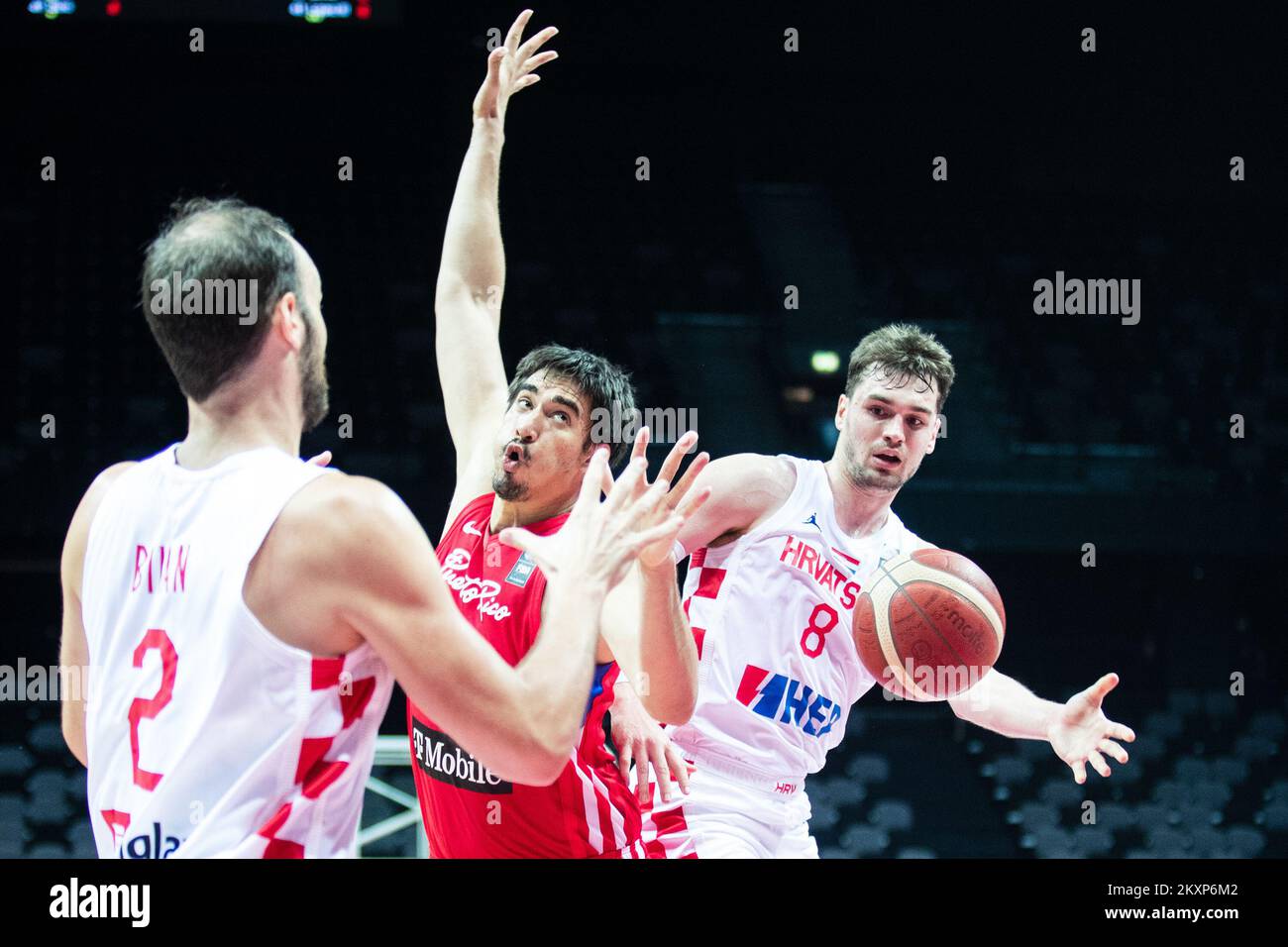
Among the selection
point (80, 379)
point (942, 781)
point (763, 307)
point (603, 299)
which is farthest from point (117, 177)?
point (942, 781)

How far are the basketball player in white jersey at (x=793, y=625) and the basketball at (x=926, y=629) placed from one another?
0.17 m

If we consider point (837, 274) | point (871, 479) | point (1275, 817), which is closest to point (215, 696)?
point (871, 479)

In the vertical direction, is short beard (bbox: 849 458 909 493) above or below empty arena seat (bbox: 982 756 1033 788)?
above

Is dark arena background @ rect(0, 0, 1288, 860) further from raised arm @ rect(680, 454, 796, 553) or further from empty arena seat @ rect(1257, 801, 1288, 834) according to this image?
raised arm @ rect(680, 454, 796, 553)

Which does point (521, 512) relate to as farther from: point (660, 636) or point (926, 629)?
point (926, 629)

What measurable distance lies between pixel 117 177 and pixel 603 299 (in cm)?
411

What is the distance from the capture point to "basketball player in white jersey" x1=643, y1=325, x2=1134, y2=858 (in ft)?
12.5

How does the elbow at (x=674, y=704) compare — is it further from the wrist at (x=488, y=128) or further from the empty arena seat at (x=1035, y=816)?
the empty arena seat at (x=1035, y=816)

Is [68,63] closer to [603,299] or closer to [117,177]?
[117,177]

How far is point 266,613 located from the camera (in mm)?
1843

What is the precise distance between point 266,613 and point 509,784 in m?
1.31

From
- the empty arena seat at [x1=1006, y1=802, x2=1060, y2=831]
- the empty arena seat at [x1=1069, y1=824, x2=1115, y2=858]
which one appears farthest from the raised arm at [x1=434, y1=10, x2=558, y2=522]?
the empty arena seat at [x1=1006, y1=802, x2=1060, y2=831]

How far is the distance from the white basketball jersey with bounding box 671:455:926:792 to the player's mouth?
97cm
